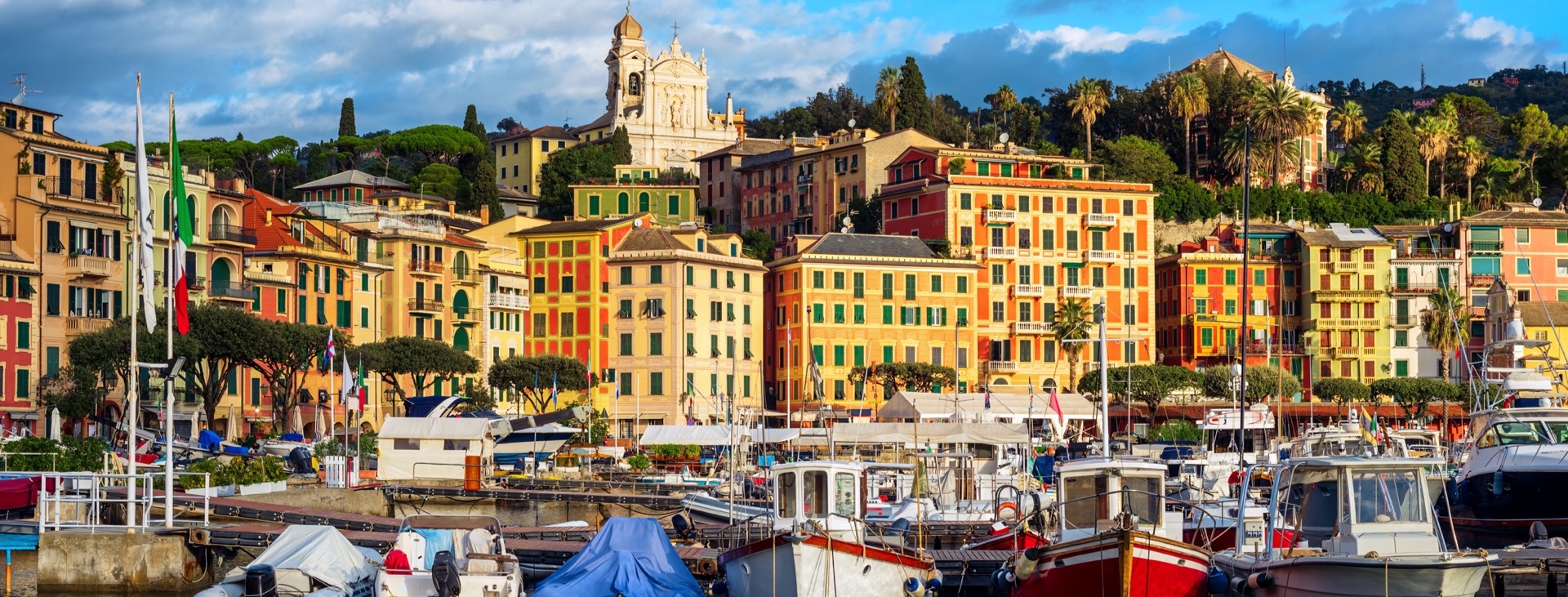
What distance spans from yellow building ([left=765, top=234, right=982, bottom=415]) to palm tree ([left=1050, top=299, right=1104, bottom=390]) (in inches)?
171

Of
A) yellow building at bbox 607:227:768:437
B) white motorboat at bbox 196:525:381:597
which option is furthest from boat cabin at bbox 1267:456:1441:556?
yellow building at bbox 607:227:768:437

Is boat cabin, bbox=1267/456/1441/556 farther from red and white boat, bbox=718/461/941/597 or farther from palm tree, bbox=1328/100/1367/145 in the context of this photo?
palm tree, bbox=1328/100/1367/145

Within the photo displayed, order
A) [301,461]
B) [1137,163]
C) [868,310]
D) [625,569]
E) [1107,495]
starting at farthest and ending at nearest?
[1137,163] < [868,310] < [301,461] < [625,569] < [1107,495]

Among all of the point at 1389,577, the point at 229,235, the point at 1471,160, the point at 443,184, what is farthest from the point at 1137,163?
the point at 1389,577

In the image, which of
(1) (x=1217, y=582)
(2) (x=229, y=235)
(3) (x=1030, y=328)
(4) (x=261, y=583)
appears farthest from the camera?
(3) (x=1030, y=328)

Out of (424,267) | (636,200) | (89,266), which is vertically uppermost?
(636,200)

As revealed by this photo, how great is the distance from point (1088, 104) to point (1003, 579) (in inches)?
3985

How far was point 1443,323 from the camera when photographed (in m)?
112

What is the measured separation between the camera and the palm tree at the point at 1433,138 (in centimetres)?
13538

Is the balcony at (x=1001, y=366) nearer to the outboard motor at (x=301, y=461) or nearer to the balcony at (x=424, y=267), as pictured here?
the balcony at (x=424, y=267)

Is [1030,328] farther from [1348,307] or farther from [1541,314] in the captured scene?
[1541,314]

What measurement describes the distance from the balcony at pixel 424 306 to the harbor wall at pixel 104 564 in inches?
2439

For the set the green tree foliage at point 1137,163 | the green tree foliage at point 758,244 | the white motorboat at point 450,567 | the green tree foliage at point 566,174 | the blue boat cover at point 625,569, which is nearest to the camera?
the white motorboat at point 450,567

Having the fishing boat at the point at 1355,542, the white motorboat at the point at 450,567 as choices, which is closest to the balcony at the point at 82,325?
the white motorboat at the point at 450,567
